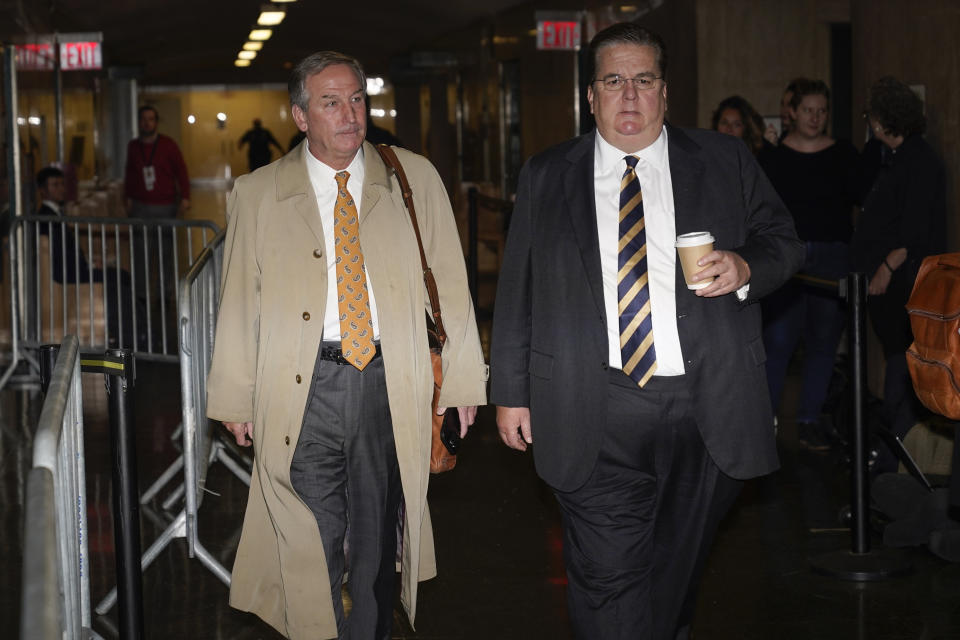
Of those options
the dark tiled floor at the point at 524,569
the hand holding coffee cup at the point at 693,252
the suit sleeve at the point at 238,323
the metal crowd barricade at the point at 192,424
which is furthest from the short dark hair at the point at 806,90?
the hand holding coffee cup at the point at 693,252

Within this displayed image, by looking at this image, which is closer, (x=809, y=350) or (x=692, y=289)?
(x=692, y=289)

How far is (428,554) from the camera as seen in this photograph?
4066 millimetres

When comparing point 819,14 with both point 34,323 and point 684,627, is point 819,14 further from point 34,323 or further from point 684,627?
point 684,627

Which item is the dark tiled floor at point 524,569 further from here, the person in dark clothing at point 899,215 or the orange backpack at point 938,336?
the orange backpack at point 938,336

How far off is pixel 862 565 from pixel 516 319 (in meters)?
2.32

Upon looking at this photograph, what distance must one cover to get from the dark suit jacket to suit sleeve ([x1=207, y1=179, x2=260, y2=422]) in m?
0.77

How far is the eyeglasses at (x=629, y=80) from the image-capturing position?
11.1 ft

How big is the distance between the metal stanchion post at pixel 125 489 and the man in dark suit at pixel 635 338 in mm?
990

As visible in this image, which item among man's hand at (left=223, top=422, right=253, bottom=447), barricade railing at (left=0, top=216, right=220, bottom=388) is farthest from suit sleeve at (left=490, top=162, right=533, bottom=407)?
barricade railing at (left=0, top=216, right=220, bottom=388)

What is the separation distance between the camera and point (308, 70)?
3.77m

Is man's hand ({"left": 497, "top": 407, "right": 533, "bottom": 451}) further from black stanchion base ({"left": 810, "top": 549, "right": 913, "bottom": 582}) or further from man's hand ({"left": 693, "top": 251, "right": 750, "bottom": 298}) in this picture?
black stanchion base ({"left": 810, "top": 549, "right": 913, "bottom": 582})

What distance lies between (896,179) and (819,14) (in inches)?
188

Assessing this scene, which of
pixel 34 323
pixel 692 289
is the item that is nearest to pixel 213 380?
pixel 692 289

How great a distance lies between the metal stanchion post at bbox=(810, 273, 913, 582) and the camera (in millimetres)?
5086
